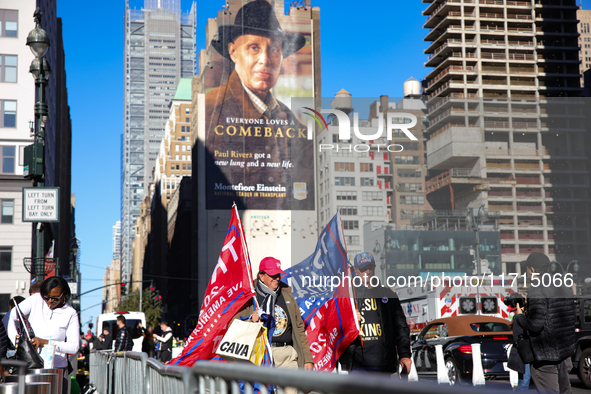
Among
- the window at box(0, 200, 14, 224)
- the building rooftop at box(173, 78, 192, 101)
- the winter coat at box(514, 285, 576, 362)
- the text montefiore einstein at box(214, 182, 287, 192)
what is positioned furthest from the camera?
the building rooftop at box(173, 78, 192, 101)

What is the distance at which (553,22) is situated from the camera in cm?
11981

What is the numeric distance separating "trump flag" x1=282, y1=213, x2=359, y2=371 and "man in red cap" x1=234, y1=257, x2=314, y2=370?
0.53 m

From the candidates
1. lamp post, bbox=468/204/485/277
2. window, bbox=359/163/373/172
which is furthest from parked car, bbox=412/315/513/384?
window, bbox=359/163/373/172

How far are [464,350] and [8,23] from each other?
4399cm

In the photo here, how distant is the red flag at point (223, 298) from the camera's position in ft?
26.2

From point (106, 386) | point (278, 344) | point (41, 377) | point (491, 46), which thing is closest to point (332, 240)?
point (278, 344)


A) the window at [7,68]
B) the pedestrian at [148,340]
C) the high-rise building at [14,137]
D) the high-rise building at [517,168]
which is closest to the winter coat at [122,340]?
the pedestrian at [148,340]

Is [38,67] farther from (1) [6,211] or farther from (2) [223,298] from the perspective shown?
(1) [6,211]

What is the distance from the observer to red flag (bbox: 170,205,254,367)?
7977 mm

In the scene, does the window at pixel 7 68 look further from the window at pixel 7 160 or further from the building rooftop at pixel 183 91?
the building rooftop at pixel 183 91

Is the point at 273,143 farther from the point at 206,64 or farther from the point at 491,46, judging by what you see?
the point at 491,46

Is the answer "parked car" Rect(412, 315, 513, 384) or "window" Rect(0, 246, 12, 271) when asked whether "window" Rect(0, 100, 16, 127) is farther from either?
"parked car" Rect(412, 315, 513, 384)

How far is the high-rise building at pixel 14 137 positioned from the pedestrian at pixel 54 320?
4005cm

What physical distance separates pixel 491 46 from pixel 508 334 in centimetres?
11035
